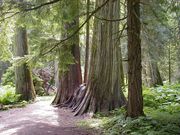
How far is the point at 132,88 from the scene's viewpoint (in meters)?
6.86

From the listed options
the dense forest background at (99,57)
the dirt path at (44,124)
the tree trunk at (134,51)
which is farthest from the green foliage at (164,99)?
the dirt path at (44,124)

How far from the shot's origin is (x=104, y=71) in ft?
32.1

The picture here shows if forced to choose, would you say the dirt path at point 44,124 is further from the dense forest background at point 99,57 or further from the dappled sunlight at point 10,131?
the dense forest background at point 99,57

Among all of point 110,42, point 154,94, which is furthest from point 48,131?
point 154,94

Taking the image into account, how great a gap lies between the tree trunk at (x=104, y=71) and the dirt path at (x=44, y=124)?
74 cm

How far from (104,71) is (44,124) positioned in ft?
8.69

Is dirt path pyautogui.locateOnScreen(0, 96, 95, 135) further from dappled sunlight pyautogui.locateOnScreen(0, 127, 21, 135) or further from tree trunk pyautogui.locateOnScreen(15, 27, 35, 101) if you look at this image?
tree trunk pyautogui.locateOnScreen(15, 27, 35, 101)

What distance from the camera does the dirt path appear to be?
7191mm

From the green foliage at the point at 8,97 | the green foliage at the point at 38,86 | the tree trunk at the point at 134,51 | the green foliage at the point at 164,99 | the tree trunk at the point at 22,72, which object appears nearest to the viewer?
the tree trunk at the point at 134,51

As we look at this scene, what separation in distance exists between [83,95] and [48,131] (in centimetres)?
333

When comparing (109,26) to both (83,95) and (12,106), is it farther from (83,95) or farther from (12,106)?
(12,106)

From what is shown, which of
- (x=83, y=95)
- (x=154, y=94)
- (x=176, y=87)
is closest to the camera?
(x=83, y=95)

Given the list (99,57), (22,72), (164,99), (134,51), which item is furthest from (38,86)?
(134,51)

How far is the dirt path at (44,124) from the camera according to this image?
719 centimetres
